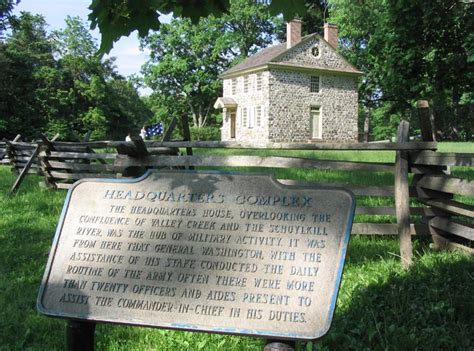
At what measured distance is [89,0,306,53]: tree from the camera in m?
3.27

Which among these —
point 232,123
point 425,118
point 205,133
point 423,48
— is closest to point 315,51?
point 232,123

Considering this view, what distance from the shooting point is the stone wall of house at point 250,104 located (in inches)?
1487

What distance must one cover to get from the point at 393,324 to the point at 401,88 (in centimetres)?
877

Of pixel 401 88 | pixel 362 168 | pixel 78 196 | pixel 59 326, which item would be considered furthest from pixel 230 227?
pixel 401 88

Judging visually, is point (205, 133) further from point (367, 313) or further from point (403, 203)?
point (367, 313)

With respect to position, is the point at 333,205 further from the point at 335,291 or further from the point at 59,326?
the point at 59,326

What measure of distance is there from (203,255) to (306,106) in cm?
3777

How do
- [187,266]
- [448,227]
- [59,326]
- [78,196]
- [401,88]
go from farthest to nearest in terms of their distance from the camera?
[401,88] < [448,227] < [59,326] < [78,196] < [187,266]

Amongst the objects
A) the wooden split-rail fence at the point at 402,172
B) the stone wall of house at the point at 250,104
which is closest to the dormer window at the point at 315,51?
the stone wall of house at the point at 250,104

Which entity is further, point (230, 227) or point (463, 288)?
point (463, 288)

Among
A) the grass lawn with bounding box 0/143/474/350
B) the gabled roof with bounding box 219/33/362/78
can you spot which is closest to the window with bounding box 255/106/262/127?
the gabled roof with bounding box 219/33/362/78

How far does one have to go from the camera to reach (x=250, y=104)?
40.0m

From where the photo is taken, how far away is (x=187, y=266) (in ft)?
8.70

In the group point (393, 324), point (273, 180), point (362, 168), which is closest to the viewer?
point (273, 180)
